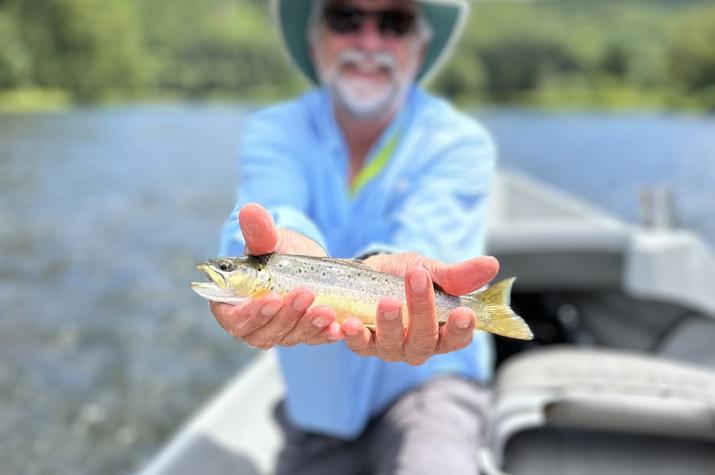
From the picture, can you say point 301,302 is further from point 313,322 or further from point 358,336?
point 358,336

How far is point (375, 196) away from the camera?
9.05ft

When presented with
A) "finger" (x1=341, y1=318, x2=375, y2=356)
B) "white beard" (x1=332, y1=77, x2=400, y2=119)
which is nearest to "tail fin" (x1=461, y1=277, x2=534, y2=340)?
"finger" (x1=341, y1=318, x2=375, y2=356)

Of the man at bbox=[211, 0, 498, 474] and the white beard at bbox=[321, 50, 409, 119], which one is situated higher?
the white beard at bbox=[321, 50, 409, 119]

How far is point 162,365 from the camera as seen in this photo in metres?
9.41

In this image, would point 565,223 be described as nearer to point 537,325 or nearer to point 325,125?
point 537,325

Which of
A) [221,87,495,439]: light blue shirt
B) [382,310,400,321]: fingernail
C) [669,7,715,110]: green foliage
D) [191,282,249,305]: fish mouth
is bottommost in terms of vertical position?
[669,7,715,110]: green foliage

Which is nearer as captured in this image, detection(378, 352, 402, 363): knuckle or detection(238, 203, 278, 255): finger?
detection(238, 203, 278, 255): finger

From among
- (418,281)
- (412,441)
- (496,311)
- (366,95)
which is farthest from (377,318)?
(366,95)

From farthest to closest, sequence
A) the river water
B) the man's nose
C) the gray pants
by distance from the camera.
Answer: the river water < the man's nose < the gray pants

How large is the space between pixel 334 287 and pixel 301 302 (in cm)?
8

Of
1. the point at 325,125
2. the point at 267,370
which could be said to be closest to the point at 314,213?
the point at 325,125

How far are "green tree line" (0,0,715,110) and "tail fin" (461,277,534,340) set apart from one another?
63.0m

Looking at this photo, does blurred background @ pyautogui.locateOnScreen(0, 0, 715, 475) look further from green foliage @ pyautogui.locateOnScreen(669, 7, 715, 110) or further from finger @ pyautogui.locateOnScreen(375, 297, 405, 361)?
finger @ pyautogui.locateOnScreen(375, 297, 405, 361)

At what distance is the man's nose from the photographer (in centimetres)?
281
